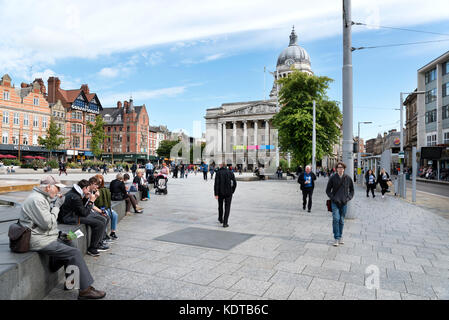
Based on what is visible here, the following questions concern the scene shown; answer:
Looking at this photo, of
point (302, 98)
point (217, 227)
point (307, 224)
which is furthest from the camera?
point (302, 98)

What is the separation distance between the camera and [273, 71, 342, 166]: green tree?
3027 centimetres

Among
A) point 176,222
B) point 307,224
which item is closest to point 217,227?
point 176,222

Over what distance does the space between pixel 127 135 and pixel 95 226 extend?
84797mm

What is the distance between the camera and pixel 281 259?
557 cm

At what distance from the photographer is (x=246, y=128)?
9875 cm

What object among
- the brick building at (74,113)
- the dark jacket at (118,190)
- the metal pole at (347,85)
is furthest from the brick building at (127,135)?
the metal pole at (347,85)

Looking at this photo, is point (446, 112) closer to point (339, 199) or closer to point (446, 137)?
point (446, 137)

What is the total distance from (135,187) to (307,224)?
6.77m

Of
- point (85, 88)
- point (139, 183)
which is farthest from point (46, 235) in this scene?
point (85, 88)

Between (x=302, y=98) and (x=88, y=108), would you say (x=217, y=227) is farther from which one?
(x=88, y=108)

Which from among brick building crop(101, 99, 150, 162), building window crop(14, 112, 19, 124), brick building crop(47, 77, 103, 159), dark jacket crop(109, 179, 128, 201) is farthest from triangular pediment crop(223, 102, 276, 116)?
dark jacket crop(109, 179, 128, 201)

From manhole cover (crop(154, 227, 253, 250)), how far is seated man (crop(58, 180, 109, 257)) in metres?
1.50

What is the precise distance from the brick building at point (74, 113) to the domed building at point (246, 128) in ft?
124

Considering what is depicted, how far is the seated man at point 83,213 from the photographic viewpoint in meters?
5.33
